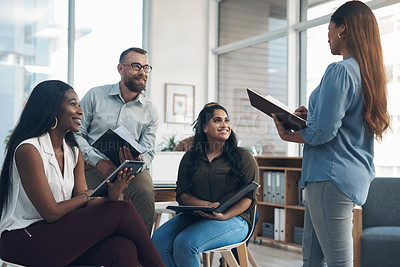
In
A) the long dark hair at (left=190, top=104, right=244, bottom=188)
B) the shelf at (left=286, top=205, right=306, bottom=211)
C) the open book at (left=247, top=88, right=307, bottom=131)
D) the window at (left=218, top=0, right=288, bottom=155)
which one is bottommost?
the shelf at (left=286, top=205, right=306, bottom=211)

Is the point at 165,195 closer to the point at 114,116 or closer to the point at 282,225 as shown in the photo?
the point at 114,116

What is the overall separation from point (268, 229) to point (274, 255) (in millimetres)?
697

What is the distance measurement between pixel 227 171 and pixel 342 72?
1.11 meters

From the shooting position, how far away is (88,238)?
1841 mm

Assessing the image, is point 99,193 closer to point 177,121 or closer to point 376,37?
point 376,37

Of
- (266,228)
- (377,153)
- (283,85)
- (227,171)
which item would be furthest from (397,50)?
(227,171)

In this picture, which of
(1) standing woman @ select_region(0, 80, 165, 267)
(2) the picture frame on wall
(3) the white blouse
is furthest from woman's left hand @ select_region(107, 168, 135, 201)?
(2) the picture frame on wall

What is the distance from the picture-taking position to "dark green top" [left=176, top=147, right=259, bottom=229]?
2582 millimetres

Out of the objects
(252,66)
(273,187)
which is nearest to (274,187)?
(273,187)

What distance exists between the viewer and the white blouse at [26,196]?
6.09 feet

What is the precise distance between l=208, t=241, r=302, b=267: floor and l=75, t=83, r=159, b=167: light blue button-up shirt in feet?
4.35

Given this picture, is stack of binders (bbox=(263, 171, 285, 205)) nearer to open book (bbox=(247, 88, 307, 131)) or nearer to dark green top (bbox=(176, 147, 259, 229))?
dark green top (bbox=(176, 147, 259, 229))

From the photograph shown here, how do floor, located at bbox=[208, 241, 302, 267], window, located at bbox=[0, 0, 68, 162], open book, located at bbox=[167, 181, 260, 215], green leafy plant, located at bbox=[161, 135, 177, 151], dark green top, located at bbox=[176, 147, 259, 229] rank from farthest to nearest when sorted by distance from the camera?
1. green leafy plant, located at bbox=[161, 135, 177, 151]
2. window, located at bbox=[0, 0, 68, 162]
3. floor, located at bbox=[208, 241, 302, 267]
4. dark green top, located at bbox=[176, 147, 259, 229]
5. open book, located at bbox=[167, 181, 260, 215]

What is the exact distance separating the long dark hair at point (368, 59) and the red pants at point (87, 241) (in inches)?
41.4
